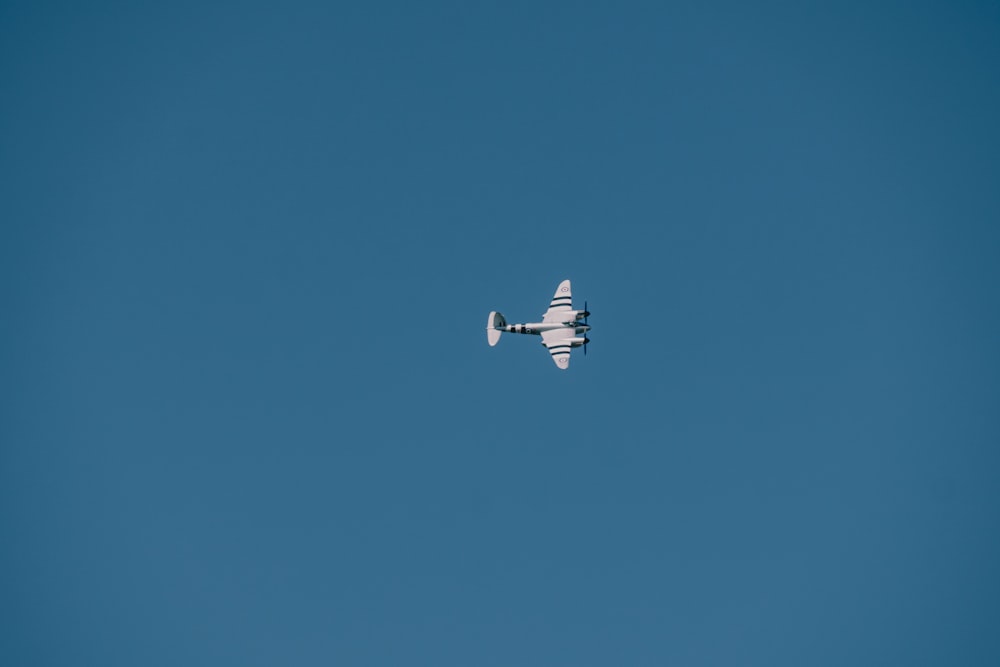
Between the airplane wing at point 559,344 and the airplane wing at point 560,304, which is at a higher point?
the airplane wing at point 560,304

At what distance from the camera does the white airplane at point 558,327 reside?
9531cm

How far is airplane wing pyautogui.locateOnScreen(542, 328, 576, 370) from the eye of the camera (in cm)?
9431

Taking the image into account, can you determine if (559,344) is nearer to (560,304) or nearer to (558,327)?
(558,327)

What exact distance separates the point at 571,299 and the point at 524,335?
9.98m

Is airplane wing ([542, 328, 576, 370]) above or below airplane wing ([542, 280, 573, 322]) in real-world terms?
below

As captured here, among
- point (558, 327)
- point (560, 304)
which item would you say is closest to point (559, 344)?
point (558, 327)

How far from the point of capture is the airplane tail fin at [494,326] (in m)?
99.2

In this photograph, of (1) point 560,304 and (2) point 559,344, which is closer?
(2) point 559,344

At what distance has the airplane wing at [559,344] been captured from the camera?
9431 centimetres

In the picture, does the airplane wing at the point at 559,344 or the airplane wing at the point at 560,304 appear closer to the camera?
the airplane wing at the point at 559,344

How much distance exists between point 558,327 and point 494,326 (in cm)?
1052

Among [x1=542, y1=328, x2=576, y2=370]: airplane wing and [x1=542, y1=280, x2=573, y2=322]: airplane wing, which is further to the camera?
[x1=542, y1=280, x2=573, y2=322]: airplane wing

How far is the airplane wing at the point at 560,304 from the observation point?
10038 cm

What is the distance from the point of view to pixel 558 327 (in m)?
97.5
